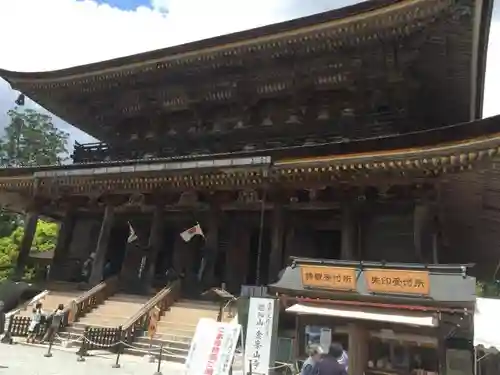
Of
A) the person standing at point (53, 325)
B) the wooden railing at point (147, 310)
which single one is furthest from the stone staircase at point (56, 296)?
the wooden railing at point (147, 310)

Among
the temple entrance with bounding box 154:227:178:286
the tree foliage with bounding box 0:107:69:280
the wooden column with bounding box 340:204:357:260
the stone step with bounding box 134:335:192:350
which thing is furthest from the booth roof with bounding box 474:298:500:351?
the tree foliage with bounding box 0:107:69:280

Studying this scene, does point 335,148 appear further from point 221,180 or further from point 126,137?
point 126,137

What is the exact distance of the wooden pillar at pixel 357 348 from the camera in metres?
8.30

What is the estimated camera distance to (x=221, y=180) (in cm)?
1352

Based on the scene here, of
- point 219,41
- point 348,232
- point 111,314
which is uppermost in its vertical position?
point 219,41

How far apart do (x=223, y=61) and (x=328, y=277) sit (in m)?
9.52

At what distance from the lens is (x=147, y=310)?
41.3ft

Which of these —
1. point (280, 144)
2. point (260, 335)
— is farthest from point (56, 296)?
point (280, 144)

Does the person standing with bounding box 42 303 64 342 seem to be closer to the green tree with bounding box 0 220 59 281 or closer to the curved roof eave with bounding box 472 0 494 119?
the curved roof eave with bounding box 472 0 494 119

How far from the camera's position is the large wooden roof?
1230cm

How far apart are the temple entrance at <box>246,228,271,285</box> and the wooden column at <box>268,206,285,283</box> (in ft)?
6.41

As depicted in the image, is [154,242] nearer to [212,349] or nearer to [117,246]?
[117,246]

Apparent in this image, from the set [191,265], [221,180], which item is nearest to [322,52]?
[221,180]

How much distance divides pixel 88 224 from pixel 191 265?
5889 mm
